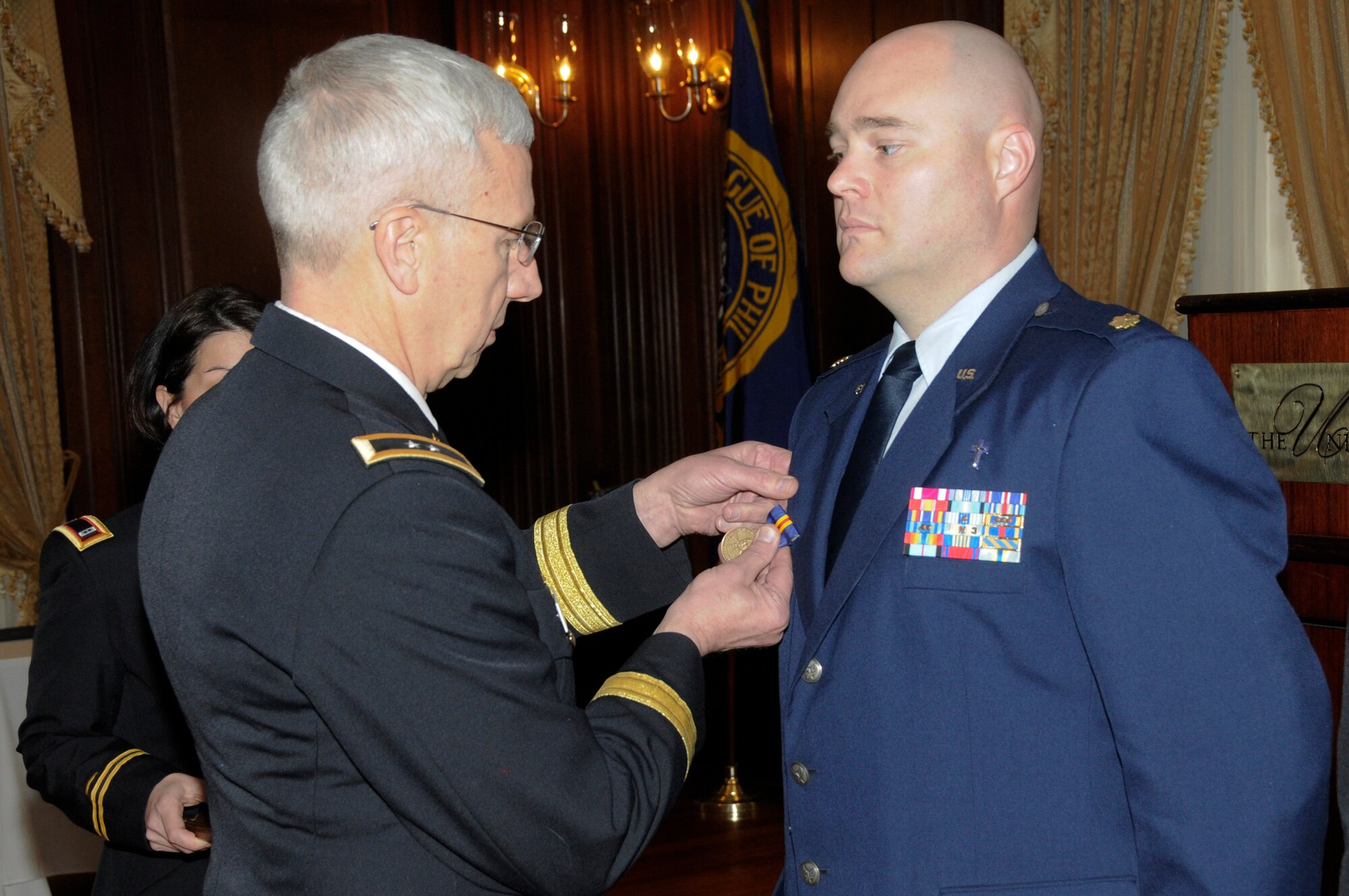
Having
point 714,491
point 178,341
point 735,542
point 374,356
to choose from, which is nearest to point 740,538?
point 735,542

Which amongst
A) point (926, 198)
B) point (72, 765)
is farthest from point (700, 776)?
point (926, 198)

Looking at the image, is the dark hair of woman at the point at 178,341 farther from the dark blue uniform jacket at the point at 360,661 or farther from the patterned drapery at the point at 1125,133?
the patterned drapery at the point at 1125,133

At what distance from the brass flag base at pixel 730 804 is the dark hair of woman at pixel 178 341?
3.38m

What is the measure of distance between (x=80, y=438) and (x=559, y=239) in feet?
8.15

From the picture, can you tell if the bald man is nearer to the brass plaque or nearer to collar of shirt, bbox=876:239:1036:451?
collar of shirt, bbox=876:239:1036:451

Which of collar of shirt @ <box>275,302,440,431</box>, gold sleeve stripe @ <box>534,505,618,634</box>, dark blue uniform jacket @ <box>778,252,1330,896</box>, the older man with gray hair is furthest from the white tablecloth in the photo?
dark blue uniform jacket @ <box>778,252,1330,896</box>

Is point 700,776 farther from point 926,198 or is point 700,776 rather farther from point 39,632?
point 926,198

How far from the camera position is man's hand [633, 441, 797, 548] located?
5.95 feet

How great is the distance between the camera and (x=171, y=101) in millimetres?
5062

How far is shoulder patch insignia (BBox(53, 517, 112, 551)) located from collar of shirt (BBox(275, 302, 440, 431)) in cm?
90

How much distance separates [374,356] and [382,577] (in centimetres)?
29

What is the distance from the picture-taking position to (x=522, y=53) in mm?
5312

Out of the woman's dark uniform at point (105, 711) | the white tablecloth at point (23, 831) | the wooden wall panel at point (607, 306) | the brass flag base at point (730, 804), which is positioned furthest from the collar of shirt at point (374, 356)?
the wooden wall panel at point (607, 306)

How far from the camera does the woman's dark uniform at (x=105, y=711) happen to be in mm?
1784
